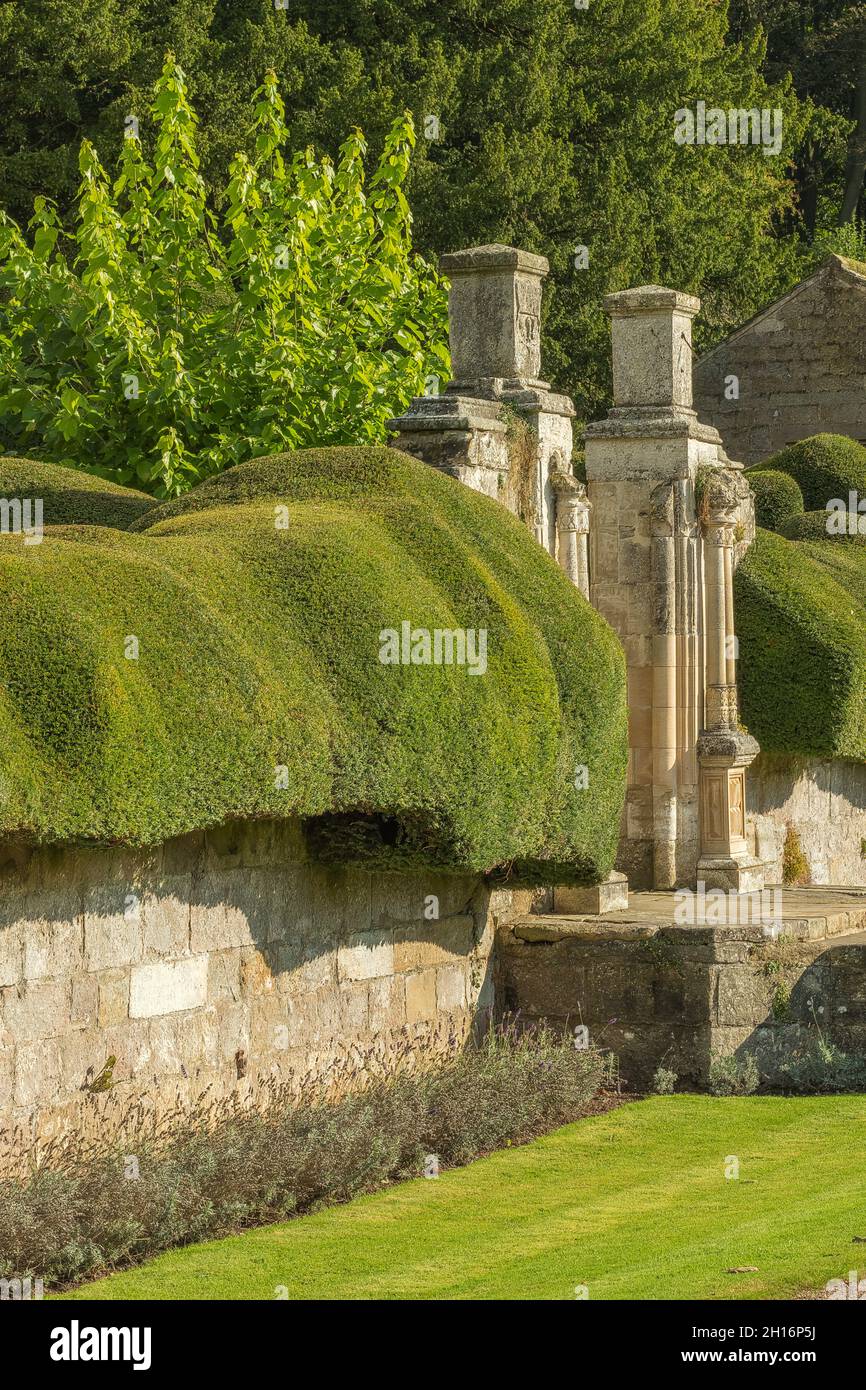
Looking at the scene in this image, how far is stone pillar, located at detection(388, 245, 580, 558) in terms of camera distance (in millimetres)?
13891

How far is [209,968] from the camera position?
10523mm

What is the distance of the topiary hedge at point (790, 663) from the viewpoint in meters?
17.6

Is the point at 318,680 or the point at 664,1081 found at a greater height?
the point at 318,680

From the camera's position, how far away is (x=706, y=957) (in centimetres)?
1273

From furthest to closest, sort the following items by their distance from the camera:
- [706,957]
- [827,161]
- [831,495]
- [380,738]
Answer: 1. [827,161]
2. [831,495]
3. [706,957]
4. [380,738]

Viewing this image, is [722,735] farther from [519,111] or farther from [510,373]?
[519,111]

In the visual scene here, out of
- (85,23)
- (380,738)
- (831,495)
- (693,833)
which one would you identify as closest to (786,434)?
(831,495)

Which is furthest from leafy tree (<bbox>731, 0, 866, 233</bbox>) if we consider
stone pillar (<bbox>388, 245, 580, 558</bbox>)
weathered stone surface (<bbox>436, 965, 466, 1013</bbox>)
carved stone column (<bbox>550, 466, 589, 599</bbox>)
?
weathered stone surface (<bbox>436, 965, 466, 1013</bbox>)

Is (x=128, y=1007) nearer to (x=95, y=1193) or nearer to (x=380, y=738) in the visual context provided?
(x=95, y=1193)

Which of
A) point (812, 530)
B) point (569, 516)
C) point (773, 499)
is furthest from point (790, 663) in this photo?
point (773, 499)

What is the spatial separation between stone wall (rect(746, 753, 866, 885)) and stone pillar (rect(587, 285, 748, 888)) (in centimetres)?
145

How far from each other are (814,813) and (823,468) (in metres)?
4.73

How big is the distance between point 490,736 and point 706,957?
2.35 metres

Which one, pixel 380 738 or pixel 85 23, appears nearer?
pixel 380 738
